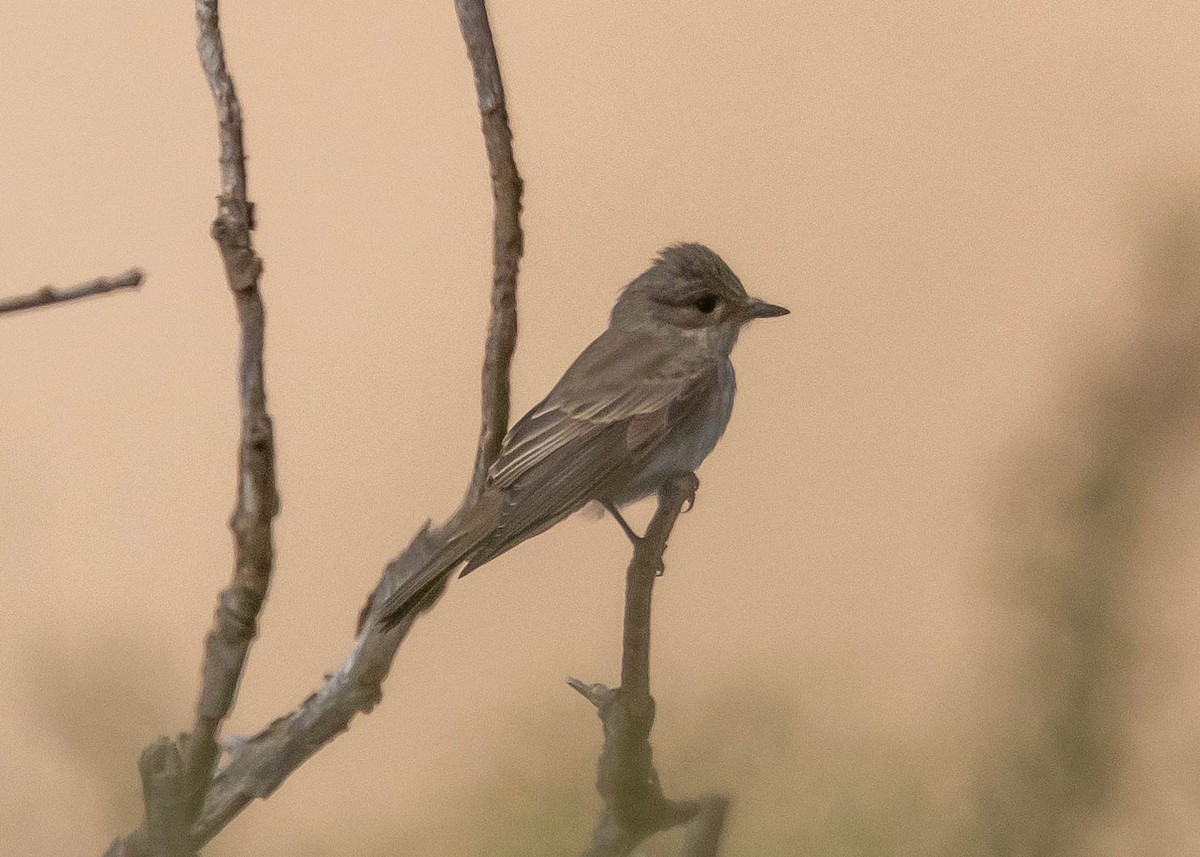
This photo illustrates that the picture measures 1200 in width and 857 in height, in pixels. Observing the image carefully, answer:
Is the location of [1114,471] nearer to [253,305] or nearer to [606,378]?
[606,378]

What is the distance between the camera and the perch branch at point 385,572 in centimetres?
188

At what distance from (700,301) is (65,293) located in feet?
10.7

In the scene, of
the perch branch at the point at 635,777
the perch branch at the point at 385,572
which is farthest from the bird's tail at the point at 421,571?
the perch branch at the point at 635,777

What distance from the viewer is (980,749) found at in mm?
3367

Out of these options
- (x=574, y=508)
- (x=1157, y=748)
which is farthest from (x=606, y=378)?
(x=1157, y=748)

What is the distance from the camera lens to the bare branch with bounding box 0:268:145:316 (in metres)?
1.50

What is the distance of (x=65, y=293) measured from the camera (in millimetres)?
1530

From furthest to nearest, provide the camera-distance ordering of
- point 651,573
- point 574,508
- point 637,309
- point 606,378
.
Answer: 1. point 637,309
2. point 606,378
3. point 574,508
4. point 651,573

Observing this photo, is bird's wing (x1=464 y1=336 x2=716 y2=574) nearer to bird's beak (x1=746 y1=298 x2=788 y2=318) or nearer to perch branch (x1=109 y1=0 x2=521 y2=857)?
bird's beak (x1=746 y1=298 x2=788 y2=318)

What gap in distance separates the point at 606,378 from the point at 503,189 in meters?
2.01

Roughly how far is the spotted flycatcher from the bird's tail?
36 centimetres

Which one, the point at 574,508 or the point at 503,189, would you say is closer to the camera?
the point at 503,189

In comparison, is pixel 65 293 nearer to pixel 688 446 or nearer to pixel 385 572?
pixel 385 572

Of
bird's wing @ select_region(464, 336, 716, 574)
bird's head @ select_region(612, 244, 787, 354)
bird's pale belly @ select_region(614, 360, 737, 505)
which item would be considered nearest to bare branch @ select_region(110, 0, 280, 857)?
bird's wing @ select_region(464, 336, 716, 574)
